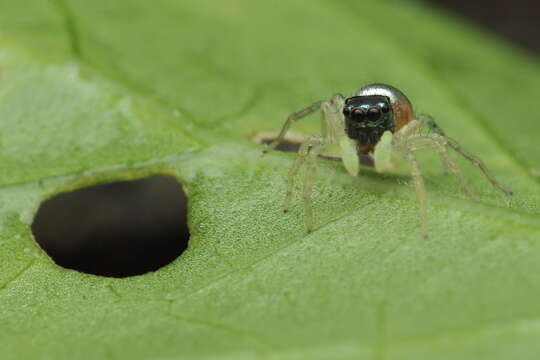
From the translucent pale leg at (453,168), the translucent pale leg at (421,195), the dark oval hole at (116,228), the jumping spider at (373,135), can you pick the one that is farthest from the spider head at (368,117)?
the dark oval hole at (116,228)

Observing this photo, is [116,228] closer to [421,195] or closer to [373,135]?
[373,135]

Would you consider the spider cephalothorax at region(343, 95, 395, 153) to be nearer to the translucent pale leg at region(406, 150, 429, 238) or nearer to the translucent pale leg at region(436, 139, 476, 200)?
the translucent pale leg at region(436, 139, 476, 200)

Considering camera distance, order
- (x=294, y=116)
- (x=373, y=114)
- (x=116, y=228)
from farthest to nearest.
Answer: (x=116, y=228) → (x=294, y=116) → (x=373, y=114)

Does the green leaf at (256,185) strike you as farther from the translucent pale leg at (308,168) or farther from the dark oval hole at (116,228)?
the dark oval hole at (116,228)

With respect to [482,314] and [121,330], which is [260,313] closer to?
[121,330]

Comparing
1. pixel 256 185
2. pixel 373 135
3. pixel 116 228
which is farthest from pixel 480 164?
pixel 116 228

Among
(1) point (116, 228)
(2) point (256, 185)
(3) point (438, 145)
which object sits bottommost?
(1) point (116, 228)

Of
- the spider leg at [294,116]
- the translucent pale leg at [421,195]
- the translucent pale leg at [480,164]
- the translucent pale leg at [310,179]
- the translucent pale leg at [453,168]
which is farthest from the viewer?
the spider leg at [294,116]
